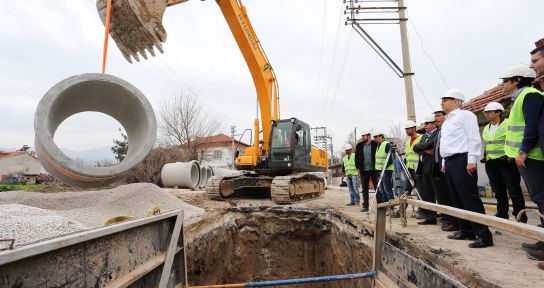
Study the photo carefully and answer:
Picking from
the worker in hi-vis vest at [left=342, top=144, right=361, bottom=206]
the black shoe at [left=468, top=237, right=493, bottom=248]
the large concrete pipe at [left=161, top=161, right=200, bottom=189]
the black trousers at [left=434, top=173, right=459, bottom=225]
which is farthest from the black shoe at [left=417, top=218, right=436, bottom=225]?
the large concrete pipe at [left=161, top=161, right=200, bottom=189]

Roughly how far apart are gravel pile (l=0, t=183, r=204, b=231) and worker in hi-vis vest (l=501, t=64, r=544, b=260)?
4.58 m

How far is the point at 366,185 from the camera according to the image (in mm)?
6523

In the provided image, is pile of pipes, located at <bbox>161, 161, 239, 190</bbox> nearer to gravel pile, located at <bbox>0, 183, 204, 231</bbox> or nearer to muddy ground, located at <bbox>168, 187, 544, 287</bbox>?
muddy ground, located at <bbox>168, 187, 544, 287</bbox>

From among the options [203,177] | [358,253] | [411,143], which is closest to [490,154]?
[411,143]

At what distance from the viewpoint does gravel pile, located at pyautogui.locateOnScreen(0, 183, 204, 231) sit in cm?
522

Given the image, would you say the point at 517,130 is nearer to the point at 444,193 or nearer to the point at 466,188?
the point at 466,188

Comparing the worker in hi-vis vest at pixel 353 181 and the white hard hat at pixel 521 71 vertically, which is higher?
the white hard hat at pixel 521 71

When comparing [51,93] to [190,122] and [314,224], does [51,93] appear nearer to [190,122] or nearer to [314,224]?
[314,224]

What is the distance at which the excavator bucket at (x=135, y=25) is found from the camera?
465 centimetres

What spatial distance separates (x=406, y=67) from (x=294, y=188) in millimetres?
4944

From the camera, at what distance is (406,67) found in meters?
9.47

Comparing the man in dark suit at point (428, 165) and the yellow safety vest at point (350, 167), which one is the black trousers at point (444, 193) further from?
the yellow safety vest at point (350, 167)

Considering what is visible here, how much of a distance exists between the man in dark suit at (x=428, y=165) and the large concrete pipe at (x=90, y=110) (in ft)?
13.4

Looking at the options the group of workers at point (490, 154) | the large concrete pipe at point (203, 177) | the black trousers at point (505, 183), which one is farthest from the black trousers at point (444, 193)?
the large concrete pipe at point (203, 177)
